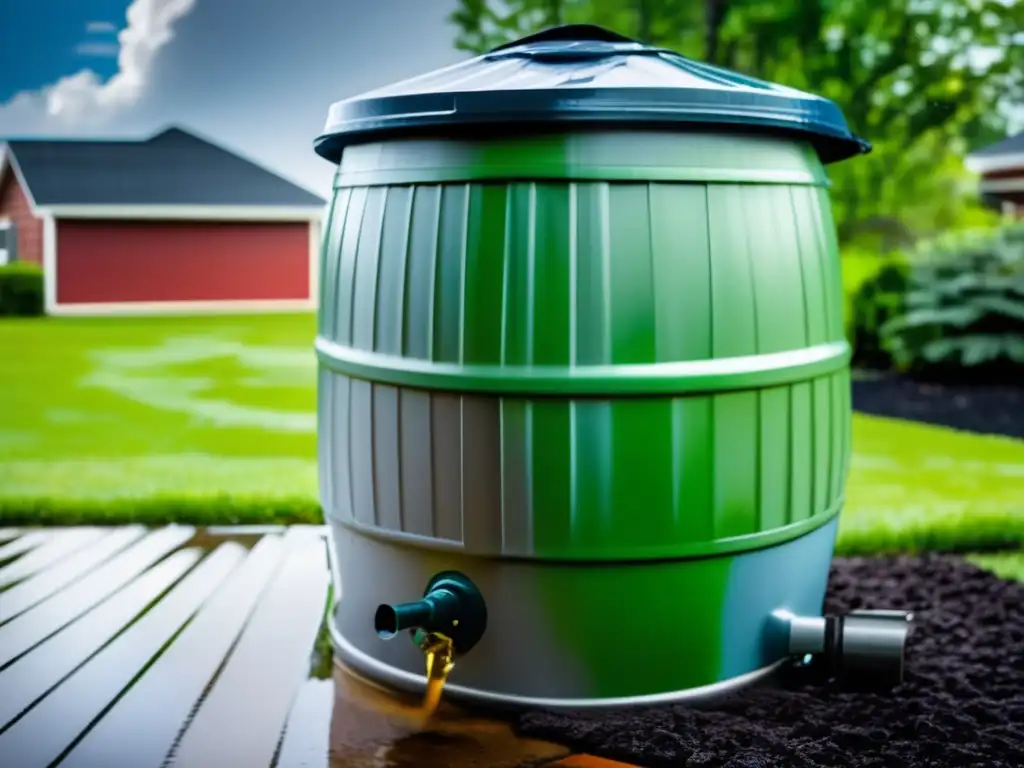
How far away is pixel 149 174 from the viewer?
4.35 m

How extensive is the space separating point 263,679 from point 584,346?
2.74ft

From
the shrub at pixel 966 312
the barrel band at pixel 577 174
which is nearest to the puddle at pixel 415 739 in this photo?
the barrel band at pixel 577 174

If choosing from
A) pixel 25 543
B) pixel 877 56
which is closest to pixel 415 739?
pixel 25 543

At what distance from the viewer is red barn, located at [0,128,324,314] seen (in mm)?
4262

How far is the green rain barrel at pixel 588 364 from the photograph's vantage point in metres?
1.72

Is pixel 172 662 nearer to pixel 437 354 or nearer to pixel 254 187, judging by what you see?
pixel 437 354

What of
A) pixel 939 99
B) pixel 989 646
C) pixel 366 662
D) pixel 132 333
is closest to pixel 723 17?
pixel 939 99

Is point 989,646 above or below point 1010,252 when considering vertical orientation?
below

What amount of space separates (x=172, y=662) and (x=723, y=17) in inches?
166

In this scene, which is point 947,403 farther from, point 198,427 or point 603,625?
point 603,625

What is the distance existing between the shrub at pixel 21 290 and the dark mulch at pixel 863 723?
306cm

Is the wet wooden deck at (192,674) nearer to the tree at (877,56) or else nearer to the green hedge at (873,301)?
the tree at (877,56)

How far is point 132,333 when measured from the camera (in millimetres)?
4375

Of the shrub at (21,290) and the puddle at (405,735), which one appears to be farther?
the shrub at (21,290)
